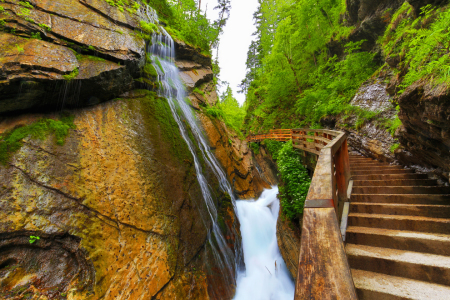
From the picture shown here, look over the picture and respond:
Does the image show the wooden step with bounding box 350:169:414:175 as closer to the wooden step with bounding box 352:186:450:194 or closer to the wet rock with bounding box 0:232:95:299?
the wooden step with bounding box 352:186:450:194

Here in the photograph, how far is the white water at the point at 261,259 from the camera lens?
6773 mm

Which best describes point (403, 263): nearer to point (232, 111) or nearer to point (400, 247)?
point (400, 247)

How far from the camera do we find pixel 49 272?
3.46m

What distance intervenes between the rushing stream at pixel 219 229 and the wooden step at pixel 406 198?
4610 millimetres

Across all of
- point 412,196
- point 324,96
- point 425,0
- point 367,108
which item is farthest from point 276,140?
point 412,196

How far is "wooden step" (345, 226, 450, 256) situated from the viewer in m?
2.15

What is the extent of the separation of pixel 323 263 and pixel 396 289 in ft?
4.64

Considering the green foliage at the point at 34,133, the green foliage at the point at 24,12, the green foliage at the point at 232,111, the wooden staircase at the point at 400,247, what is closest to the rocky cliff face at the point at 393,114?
the wooden staircase at the point at 400,247

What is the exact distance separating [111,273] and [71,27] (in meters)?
7.40

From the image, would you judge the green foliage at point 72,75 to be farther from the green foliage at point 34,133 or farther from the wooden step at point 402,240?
the wooden step at point 402,240

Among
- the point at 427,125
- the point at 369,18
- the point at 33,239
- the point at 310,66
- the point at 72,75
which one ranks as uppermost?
the point at 369,18

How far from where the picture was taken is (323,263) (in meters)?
1.05

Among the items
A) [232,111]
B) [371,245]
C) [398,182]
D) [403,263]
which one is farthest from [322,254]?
[232,111]

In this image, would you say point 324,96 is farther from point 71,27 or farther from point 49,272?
point 49,272
